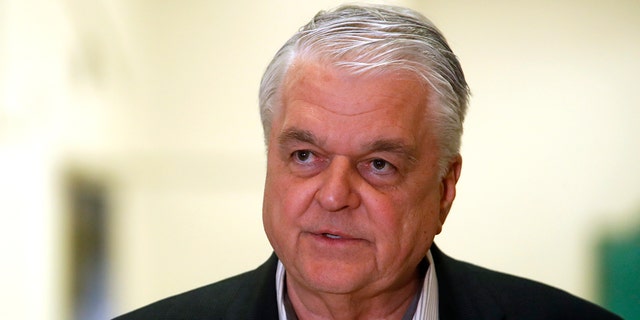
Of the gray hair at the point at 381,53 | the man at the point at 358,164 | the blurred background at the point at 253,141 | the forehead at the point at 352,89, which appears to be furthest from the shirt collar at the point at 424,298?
the blurred background at the point at 253,141

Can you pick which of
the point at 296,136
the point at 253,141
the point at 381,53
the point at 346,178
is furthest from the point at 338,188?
the point at 253,141

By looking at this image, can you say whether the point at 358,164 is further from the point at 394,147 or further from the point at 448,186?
the point at 448,186

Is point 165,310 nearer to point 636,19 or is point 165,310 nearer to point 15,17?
point 15,17

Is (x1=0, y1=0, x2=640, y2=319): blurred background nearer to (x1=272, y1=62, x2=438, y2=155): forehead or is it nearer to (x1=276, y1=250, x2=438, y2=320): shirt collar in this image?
(x1=276, y1=250, x2=438, y2=320): shirt collar

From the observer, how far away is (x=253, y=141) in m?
3.83

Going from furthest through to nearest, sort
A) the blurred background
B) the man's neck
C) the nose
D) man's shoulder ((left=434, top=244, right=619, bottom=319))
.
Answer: the blurred background, man's shoulder ((left=434, top=244, right=619, bottom=319)), the man's neck, the nose

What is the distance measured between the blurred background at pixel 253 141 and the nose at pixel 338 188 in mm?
1930

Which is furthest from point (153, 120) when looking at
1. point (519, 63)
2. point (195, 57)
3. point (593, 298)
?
point (593, 298)

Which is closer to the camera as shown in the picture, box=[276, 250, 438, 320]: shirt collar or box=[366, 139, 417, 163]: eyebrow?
box=[366, 139, 417, 163]: eyebrow

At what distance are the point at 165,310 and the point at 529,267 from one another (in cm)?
201

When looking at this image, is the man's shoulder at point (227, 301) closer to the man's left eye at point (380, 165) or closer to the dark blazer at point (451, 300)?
the dark blazer at point (451, 300)

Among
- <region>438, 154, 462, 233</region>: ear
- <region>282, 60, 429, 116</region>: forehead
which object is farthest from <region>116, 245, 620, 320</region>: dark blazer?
<region>282, 60, 429, 116</region>: forehead

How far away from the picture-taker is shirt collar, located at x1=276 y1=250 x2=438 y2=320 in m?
2.06

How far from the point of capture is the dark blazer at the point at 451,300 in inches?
81.5
